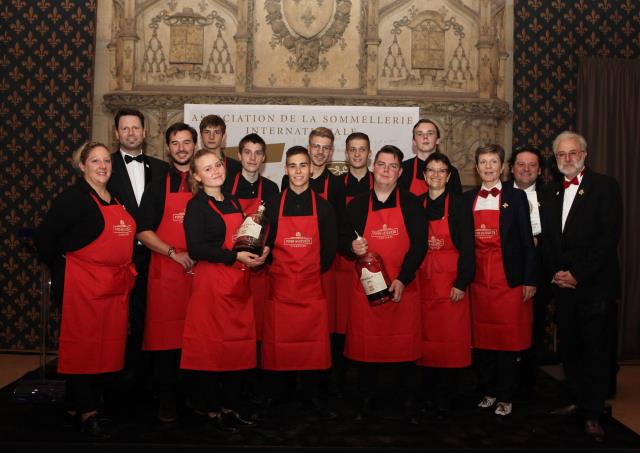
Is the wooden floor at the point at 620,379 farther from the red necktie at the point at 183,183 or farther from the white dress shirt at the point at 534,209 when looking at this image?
the red necktie at the point at 183,183

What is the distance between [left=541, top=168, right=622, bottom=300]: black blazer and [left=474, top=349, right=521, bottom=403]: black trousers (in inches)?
22.7

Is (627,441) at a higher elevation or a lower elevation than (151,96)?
lower

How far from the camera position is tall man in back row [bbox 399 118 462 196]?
13.5ft

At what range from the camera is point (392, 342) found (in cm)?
350

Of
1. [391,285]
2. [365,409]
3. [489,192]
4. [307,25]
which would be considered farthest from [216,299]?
[307,25]

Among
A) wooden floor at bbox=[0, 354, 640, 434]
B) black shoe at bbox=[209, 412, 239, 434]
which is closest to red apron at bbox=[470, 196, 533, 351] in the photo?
wooden floor at bbox=[0, 354, 640, 434]

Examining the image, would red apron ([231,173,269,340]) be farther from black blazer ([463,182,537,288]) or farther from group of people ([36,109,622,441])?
black blazer ([463,182,537,288])

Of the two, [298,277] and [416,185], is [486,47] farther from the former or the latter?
[298,277]

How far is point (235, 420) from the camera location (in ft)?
10.9

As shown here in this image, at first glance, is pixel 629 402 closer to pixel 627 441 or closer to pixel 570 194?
pixel 627 441

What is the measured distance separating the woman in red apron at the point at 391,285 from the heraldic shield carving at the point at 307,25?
260 cm

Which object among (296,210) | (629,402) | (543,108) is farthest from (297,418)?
(543,108)

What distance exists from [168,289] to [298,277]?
71 cm

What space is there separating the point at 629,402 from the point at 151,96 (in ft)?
14.9
